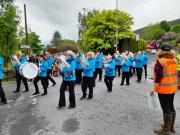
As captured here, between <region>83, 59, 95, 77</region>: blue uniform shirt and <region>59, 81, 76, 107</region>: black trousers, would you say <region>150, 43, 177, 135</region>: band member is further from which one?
<region>83, 59, 95, 77</region>: blue uniform shirt

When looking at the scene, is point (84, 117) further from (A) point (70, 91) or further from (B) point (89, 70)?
(B) point (89, 70)

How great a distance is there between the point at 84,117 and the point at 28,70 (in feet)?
16.8

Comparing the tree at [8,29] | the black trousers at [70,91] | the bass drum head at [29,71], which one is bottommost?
the black trousers at [70,91]

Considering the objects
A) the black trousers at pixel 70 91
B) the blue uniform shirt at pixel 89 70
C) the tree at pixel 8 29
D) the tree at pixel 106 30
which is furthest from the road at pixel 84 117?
the tree at pixel 106 30

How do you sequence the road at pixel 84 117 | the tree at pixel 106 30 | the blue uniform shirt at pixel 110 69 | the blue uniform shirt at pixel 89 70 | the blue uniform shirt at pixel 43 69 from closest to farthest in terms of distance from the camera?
1. the road at pixel 84 117
2. the blue uniform shirt at pixel 89 70
3. the blue uniform shirt at pixel 43 69
4. the blue uniform shirt at pixel 110 69
5. the tree at pixel 106 30

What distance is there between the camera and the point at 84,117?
830cm

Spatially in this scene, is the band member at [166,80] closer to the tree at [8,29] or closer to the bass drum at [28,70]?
the bass drum at [28,70]

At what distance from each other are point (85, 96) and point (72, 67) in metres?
2.17

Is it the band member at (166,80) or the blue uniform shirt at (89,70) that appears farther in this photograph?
the blue uniform shirt at (89,70)

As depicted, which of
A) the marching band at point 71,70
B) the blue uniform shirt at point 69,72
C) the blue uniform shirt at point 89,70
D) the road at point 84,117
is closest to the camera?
the road at point 84,117

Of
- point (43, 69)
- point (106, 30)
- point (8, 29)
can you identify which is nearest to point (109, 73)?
point (43, 69)

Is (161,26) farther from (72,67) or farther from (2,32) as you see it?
(72,67)

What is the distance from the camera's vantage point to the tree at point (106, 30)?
51241 millimetres

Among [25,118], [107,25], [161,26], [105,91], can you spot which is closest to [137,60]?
[105,91]
